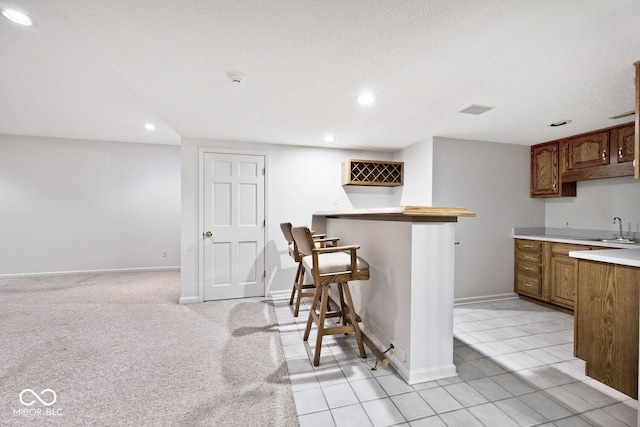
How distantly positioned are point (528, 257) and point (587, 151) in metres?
1.45

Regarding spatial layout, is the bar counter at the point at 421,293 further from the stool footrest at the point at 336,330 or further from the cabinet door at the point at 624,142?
the cabinet door at the point at 624,142

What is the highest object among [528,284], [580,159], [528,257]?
[580,159]

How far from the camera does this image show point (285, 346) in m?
2.31

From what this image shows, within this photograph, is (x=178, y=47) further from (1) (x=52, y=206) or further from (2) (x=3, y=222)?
(2) (x=3, y=222)

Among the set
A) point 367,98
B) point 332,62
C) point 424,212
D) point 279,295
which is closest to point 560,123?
point 367,98

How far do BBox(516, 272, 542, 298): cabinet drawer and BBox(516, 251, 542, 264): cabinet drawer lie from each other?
208 mm

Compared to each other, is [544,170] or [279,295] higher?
[544,170]

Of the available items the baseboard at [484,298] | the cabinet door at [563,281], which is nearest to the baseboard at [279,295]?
the baseboard at [484,298]

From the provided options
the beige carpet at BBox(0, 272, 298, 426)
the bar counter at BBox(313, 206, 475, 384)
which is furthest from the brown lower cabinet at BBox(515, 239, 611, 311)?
the beige carpet at BBox(0, 272, 298, 426)

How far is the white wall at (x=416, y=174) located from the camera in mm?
3438

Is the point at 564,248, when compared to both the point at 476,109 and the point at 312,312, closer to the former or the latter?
the point at 476,109

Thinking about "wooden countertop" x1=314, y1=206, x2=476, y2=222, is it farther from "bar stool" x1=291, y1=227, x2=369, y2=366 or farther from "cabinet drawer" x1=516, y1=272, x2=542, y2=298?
"cabinet drawer" x1=516, y1=272, x2=542, y2=298

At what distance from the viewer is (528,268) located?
355 centimetres

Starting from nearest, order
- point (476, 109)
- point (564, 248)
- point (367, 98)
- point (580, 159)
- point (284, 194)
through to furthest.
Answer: point (367, 98) → point (476, 109) → point (564, 248) → point (580, 159) → point (284, 194)
